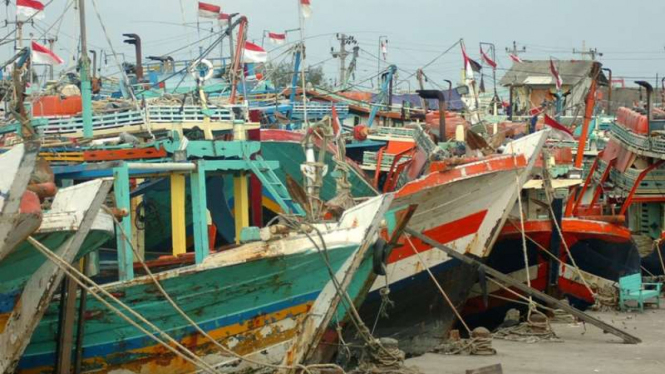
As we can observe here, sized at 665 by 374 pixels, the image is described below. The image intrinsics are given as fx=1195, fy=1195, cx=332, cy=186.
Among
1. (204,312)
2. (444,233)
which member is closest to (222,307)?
(204,312)

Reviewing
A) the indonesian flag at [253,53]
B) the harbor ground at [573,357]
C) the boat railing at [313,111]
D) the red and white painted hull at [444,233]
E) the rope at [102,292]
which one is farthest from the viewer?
the boat railing at [313,111]

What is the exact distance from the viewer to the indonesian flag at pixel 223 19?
2053 cm

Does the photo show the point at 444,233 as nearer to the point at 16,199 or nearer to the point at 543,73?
the point at 16,199

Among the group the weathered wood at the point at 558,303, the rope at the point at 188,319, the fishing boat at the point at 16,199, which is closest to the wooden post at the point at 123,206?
the rope at the point at 188,319

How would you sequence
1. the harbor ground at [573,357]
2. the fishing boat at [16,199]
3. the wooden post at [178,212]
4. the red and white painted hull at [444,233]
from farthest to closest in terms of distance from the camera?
the red and white painted hull at [444,233] < the wooden post at [178,212] < the harbor ground at [573,357] < the fishing boat at [16,199]

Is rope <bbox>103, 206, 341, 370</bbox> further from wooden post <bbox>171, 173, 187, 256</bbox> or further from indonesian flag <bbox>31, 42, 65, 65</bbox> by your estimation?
indonesian flag <bbox>31, 42, 65, 65</bbox>

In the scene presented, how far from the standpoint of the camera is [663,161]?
80.0 feet

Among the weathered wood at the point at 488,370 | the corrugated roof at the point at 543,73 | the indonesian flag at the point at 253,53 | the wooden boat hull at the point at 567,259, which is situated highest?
the indonesian flag at the point at 253,53

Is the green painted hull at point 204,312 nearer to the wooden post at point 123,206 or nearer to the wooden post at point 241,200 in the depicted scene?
the wooden post at point 123,206

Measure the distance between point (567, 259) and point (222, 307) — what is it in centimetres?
973

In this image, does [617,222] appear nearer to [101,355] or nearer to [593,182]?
[593,182]

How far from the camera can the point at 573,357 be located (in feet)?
43.7

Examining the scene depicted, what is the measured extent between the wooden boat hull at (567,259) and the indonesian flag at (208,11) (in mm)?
6364

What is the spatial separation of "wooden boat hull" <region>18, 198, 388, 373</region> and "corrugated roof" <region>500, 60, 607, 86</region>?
3189 cm
